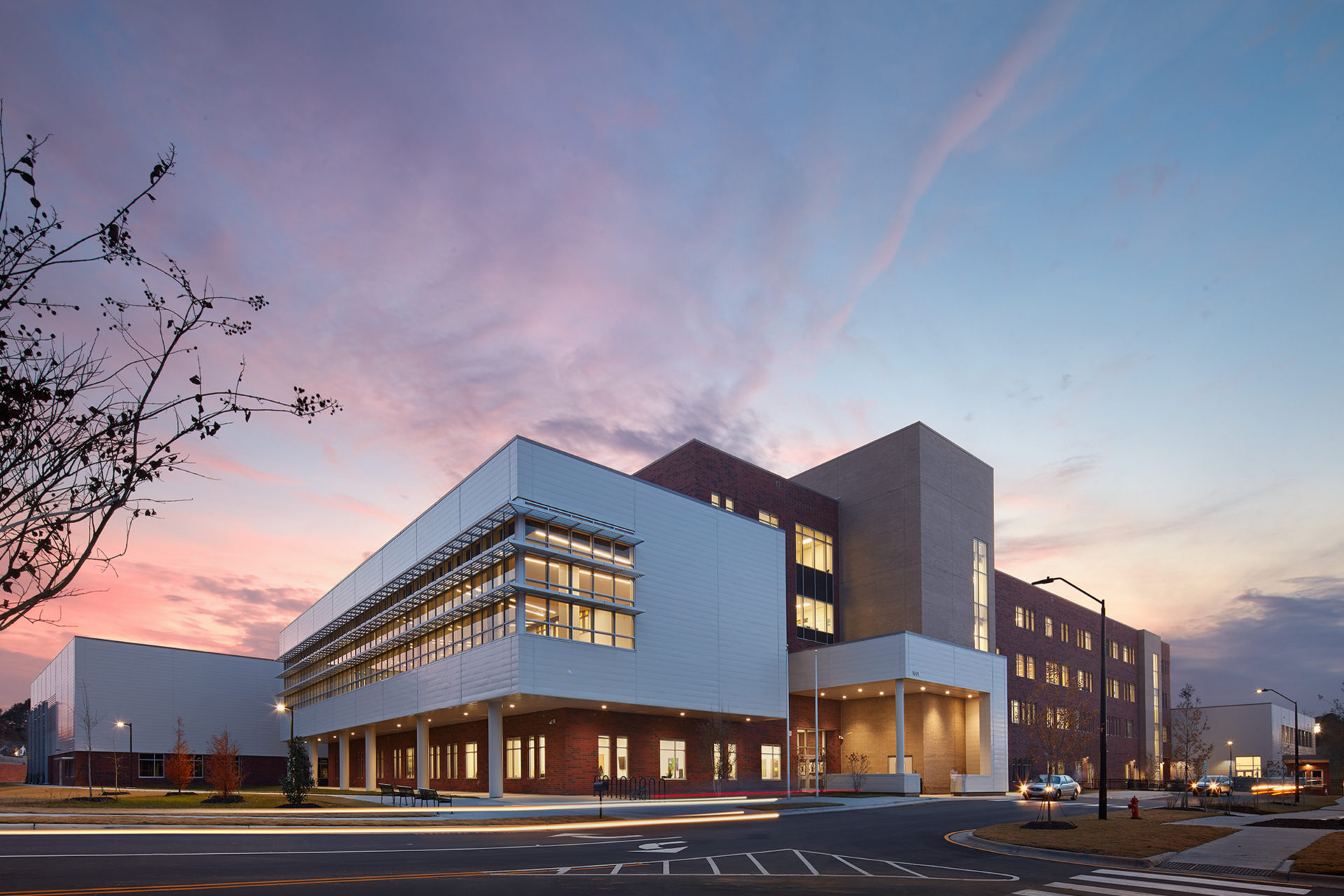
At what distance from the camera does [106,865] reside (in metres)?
16.7

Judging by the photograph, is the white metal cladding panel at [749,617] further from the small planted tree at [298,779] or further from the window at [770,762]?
the small planted tree at [298,779]

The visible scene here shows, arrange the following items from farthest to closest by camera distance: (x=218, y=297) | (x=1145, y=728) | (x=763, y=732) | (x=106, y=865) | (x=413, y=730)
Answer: (x=1145, y=728), (x=413, y=730), (x=763, y=732), (x=106, y=865), (x=218, y=297)

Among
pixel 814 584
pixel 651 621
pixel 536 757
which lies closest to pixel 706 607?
pixel 651 621

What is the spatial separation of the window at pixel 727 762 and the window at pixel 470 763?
50.3 ft

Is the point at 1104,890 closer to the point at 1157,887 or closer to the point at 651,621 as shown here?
the point at 1157,887

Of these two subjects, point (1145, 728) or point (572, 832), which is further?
point (1145, 728)

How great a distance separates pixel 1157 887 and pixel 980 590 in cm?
5633

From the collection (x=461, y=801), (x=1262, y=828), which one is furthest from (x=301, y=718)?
(x=1262, y=828)

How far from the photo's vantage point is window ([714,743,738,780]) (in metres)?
50.7

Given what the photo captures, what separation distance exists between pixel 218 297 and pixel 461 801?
39.8m

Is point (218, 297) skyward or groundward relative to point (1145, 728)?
skyward

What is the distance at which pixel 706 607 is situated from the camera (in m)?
51.9

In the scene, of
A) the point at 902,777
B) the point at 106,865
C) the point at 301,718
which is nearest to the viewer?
the point at 106,865

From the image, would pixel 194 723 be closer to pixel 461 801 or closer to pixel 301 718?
pixel 301 718
